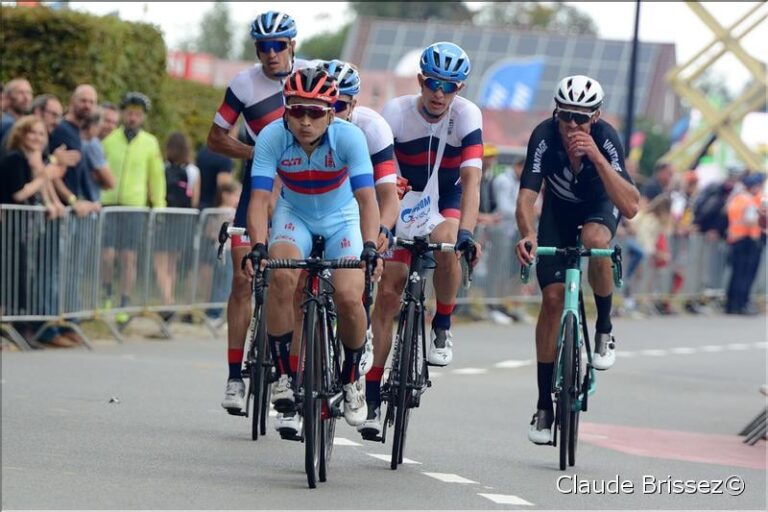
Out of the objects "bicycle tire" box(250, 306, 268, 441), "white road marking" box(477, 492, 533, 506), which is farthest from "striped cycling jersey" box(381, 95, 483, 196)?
"white road marking" box(477, 492, 533, 506)

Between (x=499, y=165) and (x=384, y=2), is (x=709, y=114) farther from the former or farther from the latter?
(x=384, y=2)

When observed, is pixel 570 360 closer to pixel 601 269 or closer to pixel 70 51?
pixel 601 269

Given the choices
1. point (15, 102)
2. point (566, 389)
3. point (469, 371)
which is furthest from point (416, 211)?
point (15, 102)

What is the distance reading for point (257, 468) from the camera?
10.4 metres

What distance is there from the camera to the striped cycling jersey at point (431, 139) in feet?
37.2

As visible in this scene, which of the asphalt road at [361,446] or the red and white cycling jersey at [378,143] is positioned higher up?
the red and white cycling jersey at [378,143]

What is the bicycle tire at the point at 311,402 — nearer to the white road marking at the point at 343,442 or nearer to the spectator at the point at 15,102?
the white road marking at the point at 343,442

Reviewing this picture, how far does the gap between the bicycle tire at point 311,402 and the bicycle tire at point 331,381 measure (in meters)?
0.05

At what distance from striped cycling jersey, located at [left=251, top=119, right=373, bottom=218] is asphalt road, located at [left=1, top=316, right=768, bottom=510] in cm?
148

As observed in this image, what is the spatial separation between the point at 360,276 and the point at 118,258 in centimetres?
834

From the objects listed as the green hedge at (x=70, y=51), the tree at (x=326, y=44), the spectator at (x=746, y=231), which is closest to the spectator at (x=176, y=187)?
the green hedge at (x=70, y=51)

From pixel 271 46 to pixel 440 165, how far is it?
1.31m

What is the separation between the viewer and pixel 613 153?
11.3 m

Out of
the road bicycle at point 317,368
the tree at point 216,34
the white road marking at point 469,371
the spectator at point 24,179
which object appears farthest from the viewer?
the tree at point 216,34
